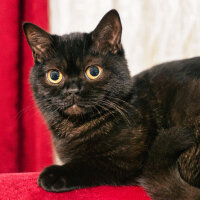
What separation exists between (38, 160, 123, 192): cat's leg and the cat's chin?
0.61 feet

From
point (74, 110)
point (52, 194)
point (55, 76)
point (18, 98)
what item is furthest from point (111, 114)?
point (18, 98)

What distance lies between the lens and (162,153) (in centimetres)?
92

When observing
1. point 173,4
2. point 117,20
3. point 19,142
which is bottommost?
point 19,142

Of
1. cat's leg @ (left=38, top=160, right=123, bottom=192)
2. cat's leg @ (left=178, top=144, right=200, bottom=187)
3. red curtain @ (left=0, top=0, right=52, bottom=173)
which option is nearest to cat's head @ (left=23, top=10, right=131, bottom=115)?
cat's leg @ (left=38, top=160, right=123, bottom=192)

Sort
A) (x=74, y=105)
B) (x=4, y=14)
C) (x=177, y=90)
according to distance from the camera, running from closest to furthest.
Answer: (x=74, y=105)
(x=177, y=90)
(x=4, y=14)

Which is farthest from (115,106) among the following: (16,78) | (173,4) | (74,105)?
(173,4)

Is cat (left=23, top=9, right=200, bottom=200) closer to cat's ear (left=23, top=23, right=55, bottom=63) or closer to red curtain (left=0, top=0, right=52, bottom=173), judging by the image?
cat's ear (left=23, top=23, right=55, bottom=63)

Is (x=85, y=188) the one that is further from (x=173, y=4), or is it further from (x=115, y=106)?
(x=173, y=4)

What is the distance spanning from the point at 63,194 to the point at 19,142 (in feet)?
3.53

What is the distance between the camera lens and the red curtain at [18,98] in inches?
67.4

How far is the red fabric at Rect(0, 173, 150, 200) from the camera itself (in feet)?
2.83

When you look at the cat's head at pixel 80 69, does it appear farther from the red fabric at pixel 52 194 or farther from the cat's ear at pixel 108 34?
the red fabric at pixel 52 194

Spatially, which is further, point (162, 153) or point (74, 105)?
point (74, 105)

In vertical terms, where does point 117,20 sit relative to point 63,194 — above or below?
above
